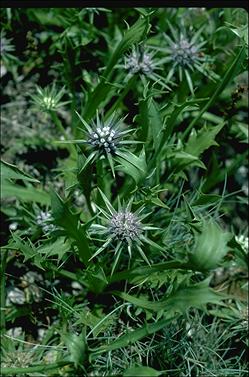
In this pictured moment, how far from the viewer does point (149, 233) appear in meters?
1.96

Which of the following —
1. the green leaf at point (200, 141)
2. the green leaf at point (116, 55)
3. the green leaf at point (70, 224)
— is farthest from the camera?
the green leaf at point (200, 141)

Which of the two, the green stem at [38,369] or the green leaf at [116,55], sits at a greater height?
the green leaf at [116,55]

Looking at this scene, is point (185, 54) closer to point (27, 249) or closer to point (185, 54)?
point (185, 54)

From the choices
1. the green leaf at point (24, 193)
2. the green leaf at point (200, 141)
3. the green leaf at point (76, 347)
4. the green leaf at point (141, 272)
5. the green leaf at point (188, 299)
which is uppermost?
the green leaf at point (200, 141)

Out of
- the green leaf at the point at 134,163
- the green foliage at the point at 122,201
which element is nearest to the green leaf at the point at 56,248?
the green foliage at the point at 122,201

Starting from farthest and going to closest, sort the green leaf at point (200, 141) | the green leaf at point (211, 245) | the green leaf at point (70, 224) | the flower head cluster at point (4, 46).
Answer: the flower head cluster at point (4, 46), the green leaf at point (200, 141), the green leaf at point (70, 224), the green leaf at point (211, 245)

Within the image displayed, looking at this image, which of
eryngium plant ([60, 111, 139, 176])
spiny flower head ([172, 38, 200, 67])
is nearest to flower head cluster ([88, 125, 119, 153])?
eryngium plant ([60, 111, 139, 176])

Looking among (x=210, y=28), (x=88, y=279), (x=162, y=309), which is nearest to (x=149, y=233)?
(x=88, y=279)

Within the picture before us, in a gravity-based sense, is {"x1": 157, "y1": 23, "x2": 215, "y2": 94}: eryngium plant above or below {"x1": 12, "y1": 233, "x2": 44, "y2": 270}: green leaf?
above

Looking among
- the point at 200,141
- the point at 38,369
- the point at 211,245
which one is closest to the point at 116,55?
the point at 200,141

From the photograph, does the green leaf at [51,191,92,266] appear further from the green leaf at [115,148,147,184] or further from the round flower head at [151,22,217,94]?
the round flower head at [151,22,217,94]

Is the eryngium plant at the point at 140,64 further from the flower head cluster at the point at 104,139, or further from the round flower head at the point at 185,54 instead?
the flower head cluster at the point at 104,139

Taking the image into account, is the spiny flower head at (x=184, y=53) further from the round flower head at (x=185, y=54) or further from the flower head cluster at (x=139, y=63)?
the flower head cluster at (x=139, y=63)

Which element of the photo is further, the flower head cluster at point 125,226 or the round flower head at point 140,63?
the round flower head at point 140,63
